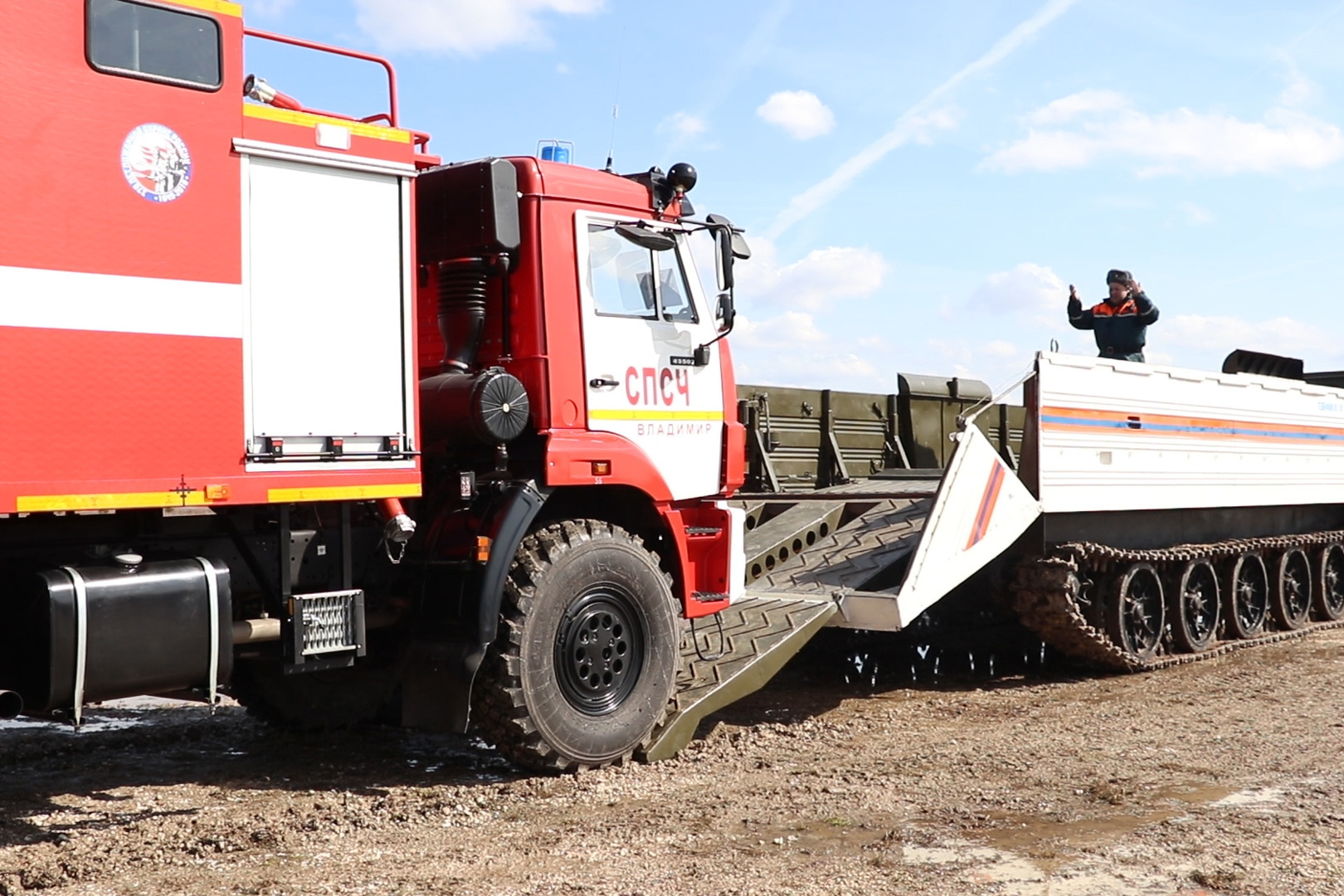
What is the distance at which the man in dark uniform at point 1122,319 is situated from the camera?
12.0 m

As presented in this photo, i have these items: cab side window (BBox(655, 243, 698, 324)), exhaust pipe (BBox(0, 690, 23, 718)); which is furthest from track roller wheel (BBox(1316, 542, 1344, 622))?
exhaust pipe (BBox(0, 690, 23, 718))

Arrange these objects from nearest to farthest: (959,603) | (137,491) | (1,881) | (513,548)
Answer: (1,881), (137,491), (513,548), (959,603)

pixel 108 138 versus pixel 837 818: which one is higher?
pixel 108 138

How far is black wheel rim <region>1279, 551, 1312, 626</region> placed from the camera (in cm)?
1266

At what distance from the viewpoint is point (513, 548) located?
631cm

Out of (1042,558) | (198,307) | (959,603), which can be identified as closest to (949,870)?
(198,307)

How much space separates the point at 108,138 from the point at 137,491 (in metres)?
1.38

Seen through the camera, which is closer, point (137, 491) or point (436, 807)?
point (137, 491)

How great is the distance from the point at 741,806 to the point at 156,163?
372 centimetres

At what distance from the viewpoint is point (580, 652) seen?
22.0ft

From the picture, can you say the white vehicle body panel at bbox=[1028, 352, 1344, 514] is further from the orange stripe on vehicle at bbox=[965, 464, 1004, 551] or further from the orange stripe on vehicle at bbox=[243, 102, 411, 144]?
the orange stripe on vehicle at bbox=[243, 102, 411, 144]

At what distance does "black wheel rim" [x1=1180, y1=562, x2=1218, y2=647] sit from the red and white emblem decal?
8.70 meters

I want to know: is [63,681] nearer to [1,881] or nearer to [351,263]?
[1,881]

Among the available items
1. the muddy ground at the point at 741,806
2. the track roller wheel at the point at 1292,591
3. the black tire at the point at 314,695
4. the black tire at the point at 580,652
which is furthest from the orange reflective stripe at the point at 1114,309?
the black tire at the point at 314,695
